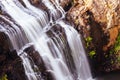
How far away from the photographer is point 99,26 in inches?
655

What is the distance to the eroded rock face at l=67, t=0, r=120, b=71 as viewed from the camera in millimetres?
16297

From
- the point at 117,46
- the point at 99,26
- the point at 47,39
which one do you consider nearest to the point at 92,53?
the point at 99,26

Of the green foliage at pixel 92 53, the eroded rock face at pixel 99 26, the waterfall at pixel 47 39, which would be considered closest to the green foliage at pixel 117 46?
the eroded rock face at pixel 99 26

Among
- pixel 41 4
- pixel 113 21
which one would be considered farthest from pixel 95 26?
pixel 41 4

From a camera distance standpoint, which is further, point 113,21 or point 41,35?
point 113,21

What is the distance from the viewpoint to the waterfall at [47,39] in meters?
14.1

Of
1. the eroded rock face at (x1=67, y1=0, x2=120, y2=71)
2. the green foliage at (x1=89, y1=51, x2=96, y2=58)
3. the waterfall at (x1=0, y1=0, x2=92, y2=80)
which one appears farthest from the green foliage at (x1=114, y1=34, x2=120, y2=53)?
the waterfall at (x1=0, y1=0, x2=92, y2=80)

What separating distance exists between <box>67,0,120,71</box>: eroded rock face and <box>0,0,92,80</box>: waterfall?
58cm

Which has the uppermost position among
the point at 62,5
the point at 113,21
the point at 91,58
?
the point at 62,5

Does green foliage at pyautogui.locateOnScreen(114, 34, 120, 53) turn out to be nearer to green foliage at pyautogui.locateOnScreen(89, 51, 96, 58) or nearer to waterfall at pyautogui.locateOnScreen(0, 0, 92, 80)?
green foliage at pyautogui.locateOnScreen(89, 51, 96, 58)

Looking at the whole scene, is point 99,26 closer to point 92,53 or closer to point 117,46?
point 92,53

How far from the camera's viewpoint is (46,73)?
14.3m

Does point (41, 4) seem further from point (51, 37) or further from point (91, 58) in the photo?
point (91, 58)

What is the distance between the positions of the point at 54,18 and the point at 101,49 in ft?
8.57
